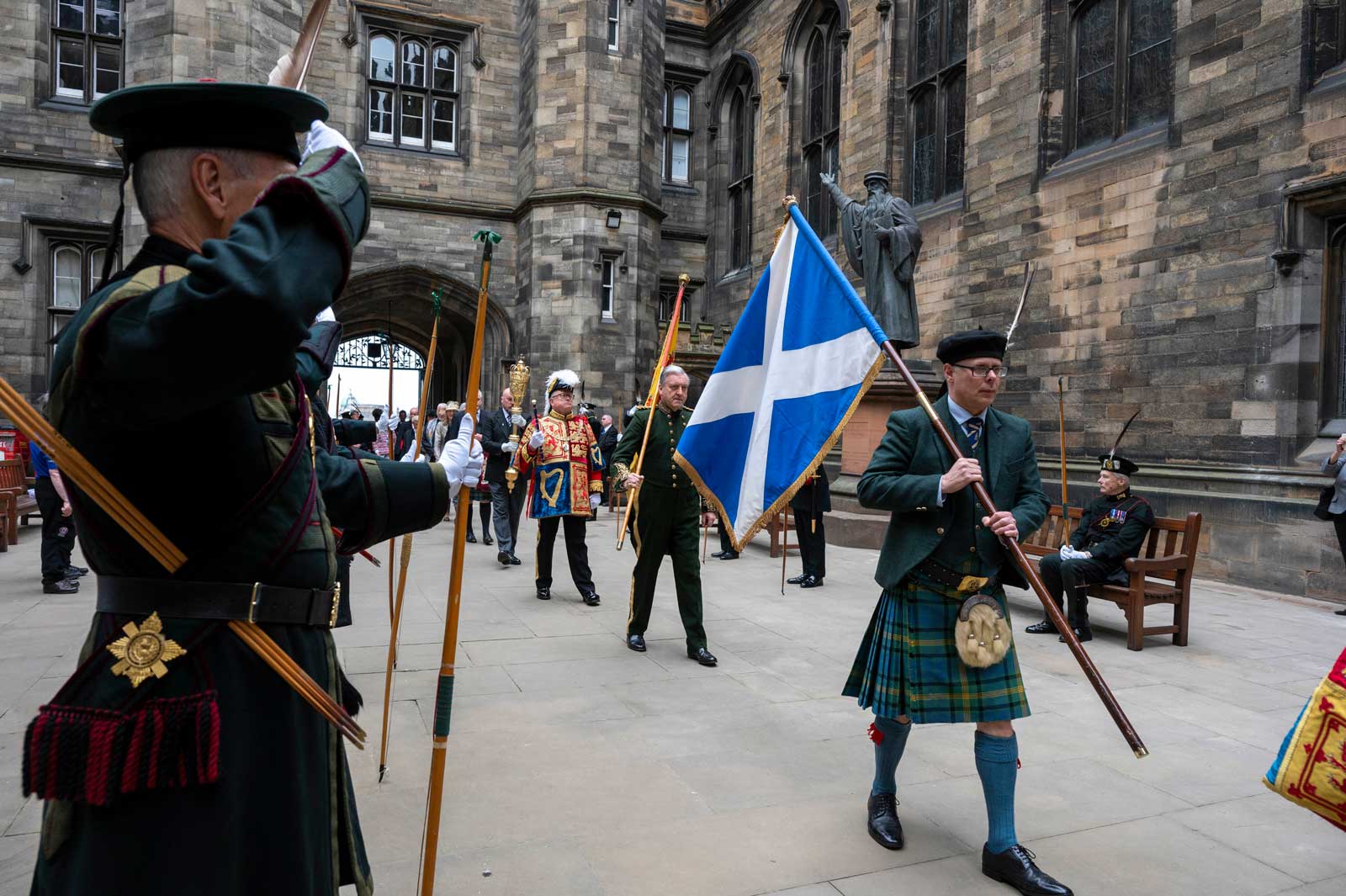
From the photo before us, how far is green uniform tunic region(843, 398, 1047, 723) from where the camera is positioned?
10.2 ft

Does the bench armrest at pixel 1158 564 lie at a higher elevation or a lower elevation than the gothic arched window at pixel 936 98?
lower

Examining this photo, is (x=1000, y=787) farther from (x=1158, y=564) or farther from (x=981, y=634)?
(x=1158, y=564)

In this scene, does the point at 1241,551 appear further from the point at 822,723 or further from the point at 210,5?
the point at 210,5

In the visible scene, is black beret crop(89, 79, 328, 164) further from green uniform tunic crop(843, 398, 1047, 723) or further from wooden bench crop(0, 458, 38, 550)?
wooden bench crop(0, 458, 38, 550)

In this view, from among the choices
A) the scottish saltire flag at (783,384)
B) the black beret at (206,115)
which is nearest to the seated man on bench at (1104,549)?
the scottish saltire flag at (783,384)

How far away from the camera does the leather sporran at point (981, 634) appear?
3031 millimetres

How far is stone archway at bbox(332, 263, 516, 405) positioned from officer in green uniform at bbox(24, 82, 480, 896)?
1726 centimetres

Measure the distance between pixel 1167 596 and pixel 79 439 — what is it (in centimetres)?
689

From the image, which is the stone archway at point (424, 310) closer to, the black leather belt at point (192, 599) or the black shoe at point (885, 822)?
the black shoe at point (885, 822)

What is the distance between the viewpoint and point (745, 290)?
72.8ft

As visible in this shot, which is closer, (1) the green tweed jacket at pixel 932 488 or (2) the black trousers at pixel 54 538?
(1) the green tweed jacket at pixel 932 488

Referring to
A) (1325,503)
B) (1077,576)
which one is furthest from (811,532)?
(1325,503)

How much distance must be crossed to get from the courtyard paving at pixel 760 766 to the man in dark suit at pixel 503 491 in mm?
2837

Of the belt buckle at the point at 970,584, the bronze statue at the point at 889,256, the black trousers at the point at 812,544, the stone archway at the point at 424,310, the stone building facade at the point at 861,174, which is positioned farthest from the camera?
the stone archway at the point at 424,310
